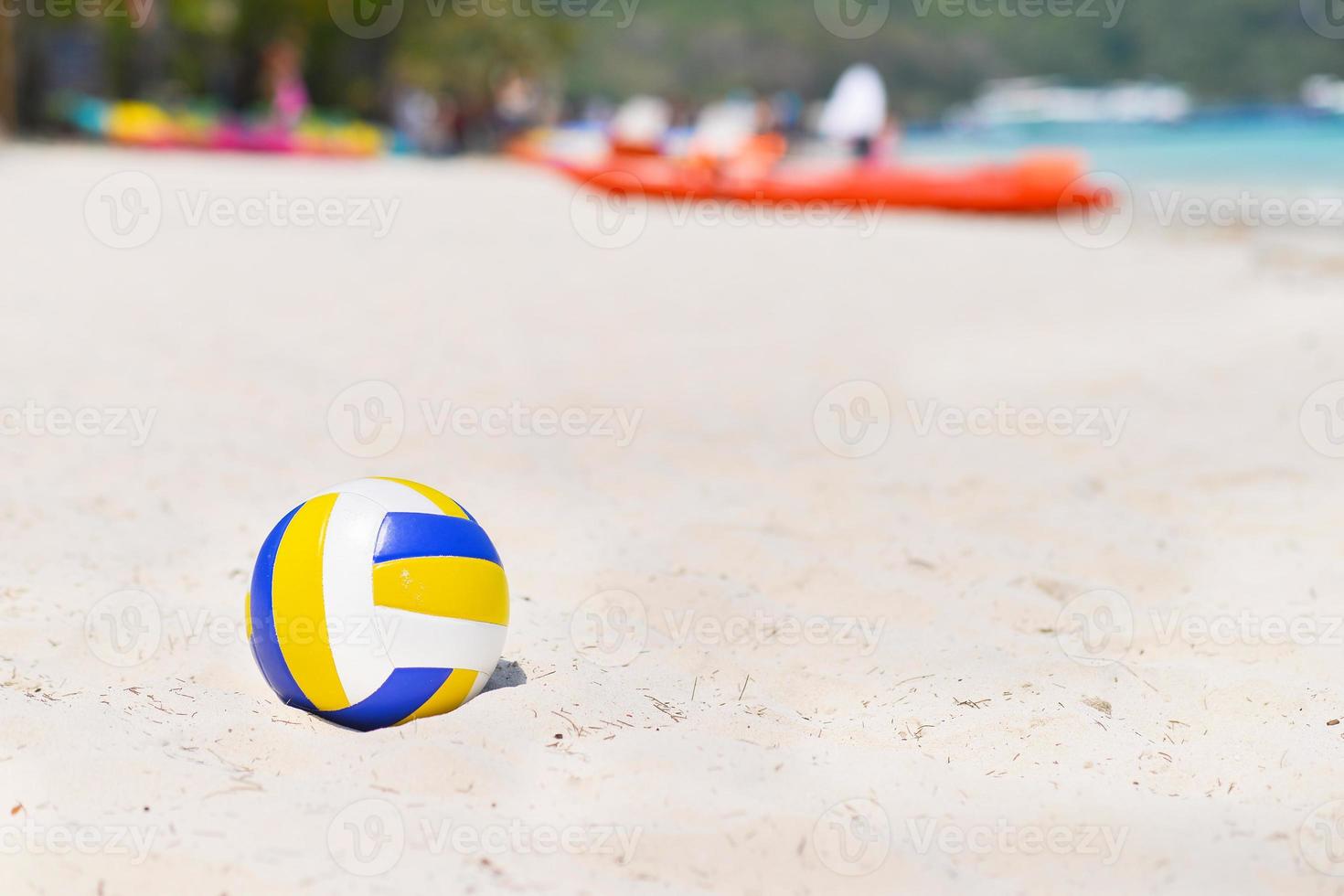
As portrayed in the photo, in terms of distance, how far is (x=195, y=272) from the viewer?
8578 millimetres

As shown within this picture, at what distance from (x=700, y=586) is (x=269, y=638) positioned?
1394 mm

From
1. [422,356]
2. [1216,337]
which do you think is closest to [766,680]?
[422,356]

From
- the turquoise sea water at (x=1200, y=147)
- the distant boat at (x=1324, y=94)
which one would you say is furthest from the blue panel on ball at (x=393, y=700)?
the distant boat at (x=1324, y=94)

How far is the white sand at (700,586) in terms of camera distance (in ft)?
8.07

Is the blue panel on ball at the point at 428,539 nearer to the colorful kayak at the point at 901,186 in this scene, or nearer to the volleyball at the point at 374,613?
the volleyball at the point at 374,613

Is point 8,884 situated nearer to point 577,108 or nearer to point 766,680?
point 766,680

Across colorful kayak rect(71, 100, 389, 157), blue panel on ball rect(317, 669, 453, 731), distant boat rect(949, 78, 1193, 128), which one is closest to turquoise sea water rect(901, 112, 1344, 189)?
distant boat rect(949, 78, 1193, 128)

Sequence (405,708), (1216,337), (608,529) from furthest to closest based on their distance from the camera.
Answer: (1216,337) → (608,529) → (405,708)

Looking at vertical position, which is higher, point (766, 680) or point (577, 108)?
point (577, 108)

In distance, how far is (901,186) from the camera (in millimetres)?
14500

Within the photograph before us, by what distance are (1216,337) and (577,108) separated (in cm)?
3596

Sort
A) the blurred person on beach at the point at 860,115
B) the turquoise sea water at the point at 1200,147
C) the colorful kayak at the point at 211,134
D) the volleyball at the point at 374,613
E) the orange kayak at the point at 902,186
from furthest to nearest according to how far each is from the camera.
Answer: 1. the turquoise sea water at the point at 1200,147
2. the colorful kayak at the point at 211,134
3. the blurred person on beach at the point at 860,115
4. the orange kayak at the point at 902,186
5. the volleyball at the point at 374,613

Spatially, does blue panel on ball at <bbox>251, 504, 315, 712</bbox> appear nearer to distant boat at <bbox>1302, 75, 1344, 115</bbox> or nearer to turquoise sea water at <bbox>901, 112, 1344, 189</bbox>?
turquoise sea water at <bbox>901, 112, 1344, 189</bbox>

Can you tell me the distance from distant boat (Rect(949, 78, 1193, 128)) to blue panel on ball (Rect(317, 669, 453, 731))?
205 ft
